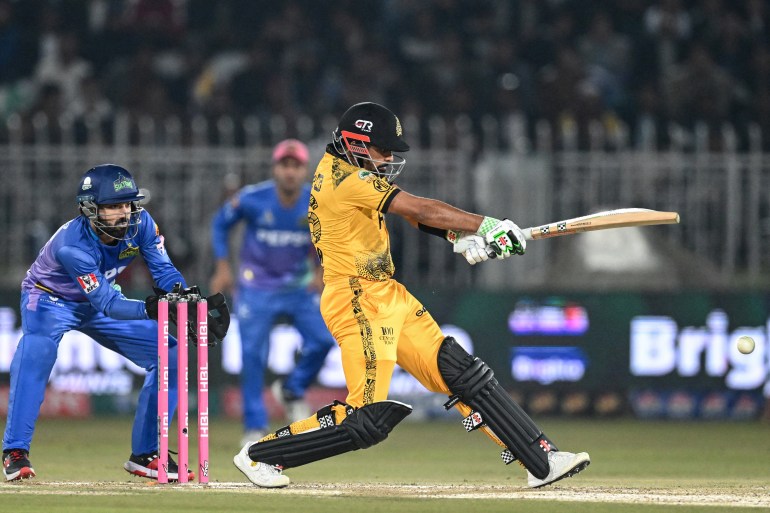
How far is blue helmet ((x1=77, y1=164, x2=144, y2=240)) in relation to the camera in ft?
27.5

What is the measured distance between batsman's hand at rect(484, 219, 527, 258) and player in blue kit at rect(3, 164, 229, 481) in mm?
1715

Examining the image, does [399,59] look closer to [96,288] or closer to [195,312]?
[195,312]

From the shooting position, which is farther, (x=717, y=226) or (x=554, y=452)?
(x=717, y=226)

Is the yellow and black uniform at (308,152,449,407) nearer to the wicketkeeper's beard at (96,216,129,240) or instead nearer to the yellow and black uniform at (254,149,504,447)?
the yellow and black uniform at (254,149,504,447)

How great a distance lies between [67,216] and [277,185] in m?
3.56

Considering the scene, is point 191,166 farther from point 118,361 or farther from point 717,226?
point 717,226

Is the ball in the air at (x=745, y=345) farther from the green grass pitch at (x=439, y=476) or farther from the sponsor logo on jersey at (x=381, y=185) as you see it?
the sponsor logo on jersey at (x=381, y=185)

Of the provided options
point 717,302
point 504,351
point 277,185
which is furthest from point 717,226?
point 277,185

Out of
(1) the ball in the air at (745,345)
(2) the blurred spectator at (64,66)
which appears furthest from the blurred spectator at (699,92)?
(1) the ball in the air at (745,345)

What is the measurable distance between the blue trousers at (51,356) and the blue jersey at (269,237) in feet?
10.3

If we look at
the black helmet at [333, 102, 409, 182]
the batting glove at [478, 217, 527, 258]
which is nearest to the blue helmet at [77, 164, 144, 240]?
the black helmet at [333, 102, 409, 182]

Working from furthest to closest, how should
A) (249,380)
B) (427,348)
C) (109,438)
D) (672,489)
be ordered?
(109,438) < (249,380) < (672,489) < (427,348)

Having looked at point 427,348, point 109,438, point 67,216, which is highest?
point 67,216

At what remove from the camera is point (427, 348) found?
311 inches
